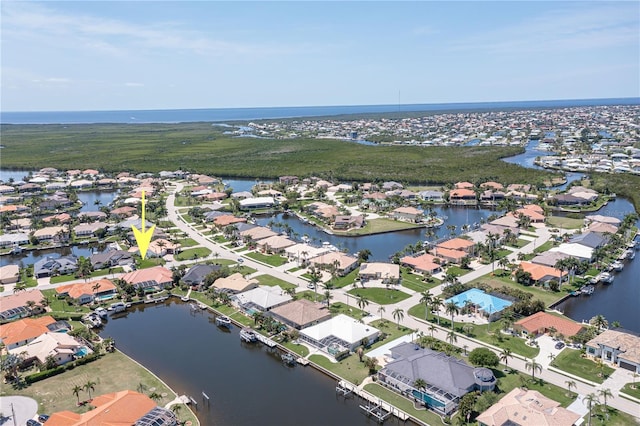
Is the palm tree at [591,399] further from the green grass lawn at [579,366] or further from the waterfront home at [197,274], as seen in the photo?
the waterfront home at [197,274]

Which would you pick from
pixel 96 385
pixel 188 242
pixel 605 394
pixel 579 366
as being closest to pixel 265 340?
pixel 96 385

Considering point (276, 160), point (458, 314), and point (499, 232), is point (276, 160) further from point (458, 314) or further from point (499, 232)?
point (458, 314)

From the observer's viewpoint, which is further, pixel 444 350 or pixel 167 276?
pixel 167 276

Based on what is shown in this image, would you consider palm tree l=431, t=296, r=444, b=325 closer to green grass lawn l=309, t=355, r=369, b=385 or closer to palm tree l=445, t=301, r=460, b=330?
palm tree l=445, t=301, r=460, b=330

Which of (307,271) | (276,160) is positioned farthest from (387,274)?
(276,160)

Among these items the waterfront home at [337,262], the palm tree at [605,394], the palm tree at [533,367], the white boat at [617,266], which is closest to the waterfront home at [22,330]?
the waterfront home at [337,262]

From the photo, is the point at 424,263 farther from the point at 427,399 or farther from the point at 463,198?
the point at 463,198
